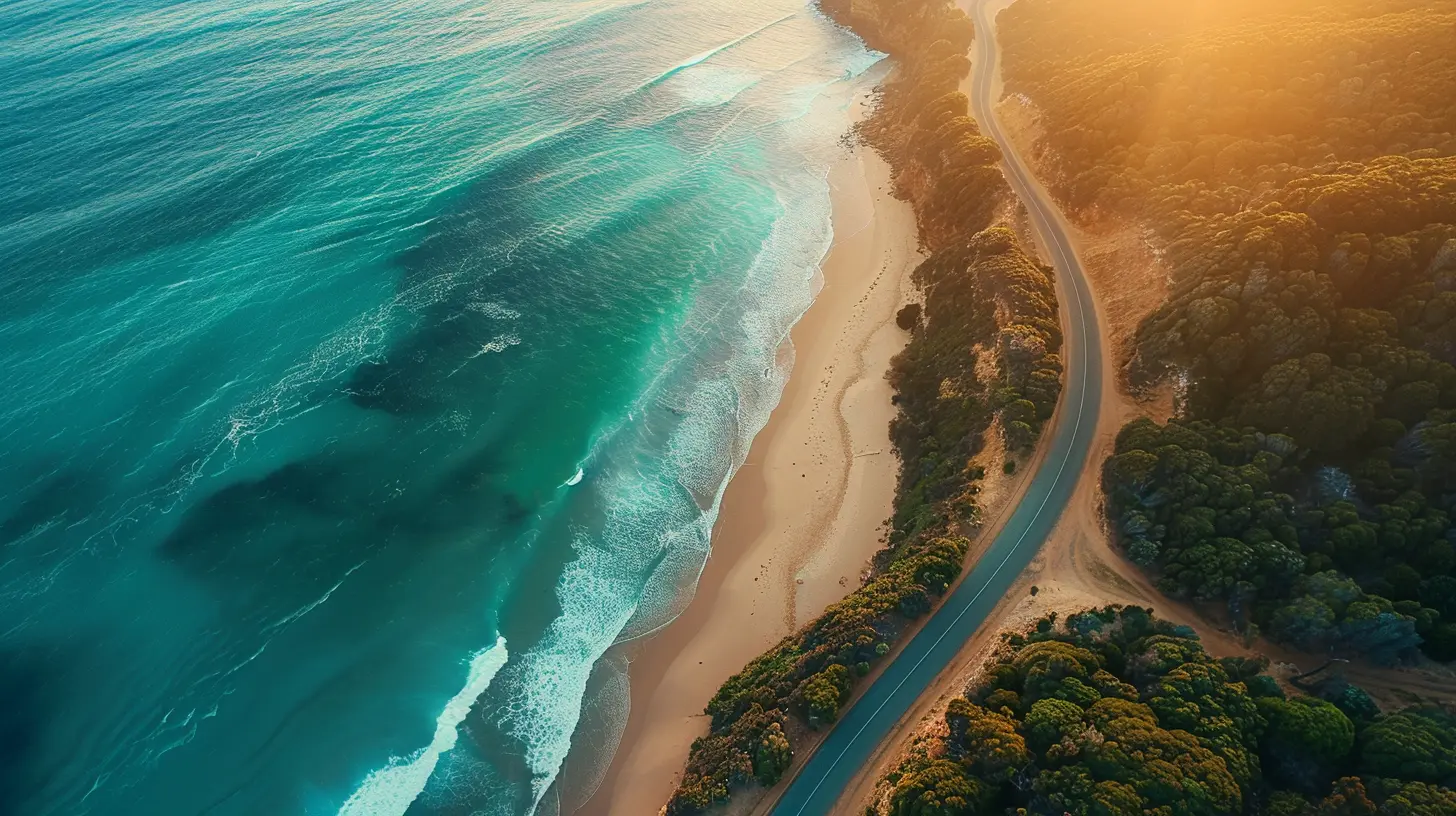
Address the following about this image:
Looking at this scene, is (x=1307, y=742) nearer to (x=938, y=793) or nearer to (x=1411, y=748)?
(x=1411, y=748)

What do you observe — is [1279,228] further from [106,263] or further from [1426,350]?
[106,263]

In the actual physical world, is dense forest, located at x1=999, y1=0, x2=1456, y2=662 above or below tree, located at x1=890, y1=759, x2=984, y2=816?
above

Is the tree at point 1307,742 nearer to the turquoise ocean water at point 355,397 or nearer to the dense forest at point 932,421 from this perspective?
the dense forest at point 932,421

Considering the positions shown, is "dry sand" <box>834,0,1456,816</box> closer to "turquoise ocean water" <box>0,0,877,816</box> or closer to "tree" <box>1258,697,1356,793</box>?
"tree" <box>1258,697,1356,793</box>

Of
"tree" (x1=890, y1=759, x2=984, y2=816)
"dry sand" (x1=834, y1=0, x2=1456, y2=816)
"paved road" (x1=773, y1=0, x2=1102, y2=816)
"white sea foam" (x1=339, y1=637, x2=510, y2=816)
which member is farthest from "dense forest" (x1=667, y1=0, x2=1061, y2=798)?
"white sea foam" (x1=339, y1=637, x2=510, y2=816)

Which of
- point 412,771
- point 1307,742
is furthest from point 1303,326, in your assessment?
point 412,771

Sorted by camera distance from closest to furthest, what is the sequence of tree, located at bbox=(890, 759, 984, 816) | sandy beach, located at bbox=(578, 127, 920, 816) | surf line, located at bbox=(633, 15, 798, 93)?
1. tree, located at bbox=(890, 759, 984, 816)
2. sandy beach, located at bbox=(578, 127, 920, 816)
3. surf line, located at bbox=(633, 15, 798, 93)
